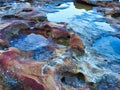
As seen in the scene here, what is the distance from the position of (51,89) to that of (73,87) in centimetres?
88

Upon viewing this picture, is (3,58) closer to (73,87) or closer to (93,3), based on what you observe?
(73,87)

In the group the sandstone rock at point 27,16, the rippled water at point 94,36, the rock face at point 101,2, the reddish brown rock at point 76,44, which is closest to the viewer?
the rippled water at point 94,36

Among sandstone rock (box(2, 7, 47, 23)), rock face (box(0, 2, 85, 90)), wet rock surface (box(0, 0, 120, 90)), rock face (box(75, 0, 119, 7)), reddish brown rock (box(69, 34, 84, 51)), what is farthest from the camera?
rock face (box(75, 0, 119, 7))

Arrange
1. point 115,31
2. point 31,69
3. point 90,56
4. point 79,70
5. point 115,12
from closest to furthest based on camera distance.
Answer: point 31,69 < point 79,70 < point 90,56 < point 115,31 < point 115,12

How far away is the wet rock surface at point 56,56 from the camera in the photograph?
7529 millimetres

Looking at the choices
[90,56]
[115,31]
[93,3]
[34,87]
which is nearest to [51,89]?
[34,87]

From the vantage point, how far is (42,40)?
10828 millimetres

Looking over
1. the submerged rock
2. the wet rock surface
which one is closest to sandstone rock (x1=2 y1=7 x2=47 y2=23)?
the wet rock surface

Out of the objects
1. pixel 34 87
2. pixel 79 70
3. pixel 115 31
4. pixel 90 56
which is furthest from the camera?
pixel 115 31

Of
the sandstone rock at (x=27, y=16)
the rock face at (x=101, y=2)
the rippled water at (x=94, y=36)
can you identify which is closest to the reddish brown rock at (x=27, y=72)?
the rippled water at (x=94, y=36)

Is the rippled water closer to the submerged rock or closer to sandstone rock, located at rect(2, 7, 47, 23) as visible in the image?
the submerged rock

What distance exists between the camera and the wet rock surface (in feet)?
24.7

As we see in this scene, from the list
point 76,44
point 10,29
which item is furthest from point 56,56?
point 10,29

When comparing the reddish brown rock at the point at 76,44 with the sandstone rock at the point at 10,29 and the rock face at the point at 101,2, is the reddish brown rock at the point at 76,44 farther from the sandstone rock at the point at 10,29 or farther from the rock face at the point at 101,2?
the rock face at the point at 101,2
